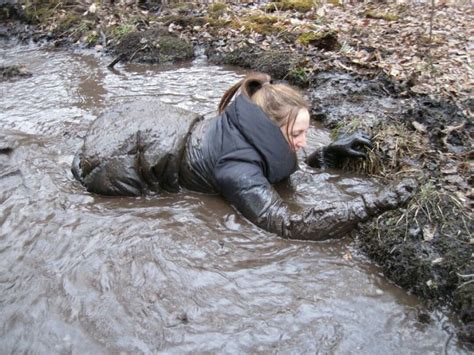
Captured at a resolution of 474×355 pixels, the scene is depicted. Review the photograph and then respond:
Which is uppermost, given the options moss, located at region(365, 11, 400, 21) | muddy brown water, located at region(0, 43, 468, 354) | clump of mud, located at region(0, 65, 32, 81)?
moss, located at region(365, 11, 400, 21)

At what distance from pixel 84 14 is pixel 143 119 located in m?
7.01

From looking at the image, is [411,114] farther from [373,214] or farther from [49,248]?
[49,248]

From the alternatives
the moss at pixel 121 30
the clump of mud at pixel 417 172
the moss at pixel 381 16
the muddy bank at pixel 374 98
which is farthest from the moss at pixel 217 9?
the clump of mud at pixel 417 172

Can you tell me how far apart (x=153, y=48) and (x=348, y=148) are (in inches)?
199

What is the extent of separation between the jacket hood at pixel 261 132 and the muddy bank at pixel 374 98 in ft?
2.91

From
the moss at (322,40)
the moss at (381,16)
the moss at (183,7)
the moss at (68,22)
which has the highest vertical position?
the moss at (381,16)

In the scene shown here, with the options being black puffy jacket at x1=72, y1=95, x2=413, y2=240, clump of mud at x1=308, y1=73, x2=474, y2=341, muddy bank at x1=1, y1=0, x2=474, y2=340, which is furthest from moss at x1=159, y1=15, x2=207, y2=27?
black puffy jacket at x1=72, y1=95, x2=413, y2=240

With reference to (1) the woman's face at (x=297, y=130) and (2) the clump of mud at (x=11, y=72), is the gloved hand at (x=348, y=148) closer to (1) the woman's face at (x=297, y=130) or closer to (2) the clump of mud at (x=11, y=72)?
(1) the woman's face at (x=297, y=130)

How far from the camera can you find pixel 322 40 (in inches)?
292

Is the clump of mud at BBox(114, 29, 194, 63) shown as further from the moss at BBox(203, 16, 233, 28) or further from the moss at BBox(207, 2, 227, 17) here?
the moss at BBox(207, 2, 227, 17)

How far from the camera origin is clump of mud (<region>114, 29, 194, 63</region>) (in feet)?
26.3

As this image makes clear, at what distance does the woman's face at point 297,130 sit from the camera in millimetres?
3635

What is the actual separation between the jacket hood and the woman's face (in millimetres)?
58

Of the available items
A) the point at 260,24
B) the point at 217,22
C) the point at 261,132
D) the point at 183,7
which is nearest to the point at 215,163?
the point at 261,132
